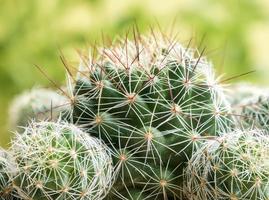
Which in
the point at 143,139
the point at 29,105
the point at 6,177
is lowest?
the point at 6,177

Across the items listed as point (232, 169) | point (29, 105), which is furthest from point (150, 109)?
point (29, 105)

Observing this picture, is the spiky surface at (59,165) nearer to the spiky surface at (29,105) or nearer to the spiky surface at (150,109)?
the spiky surface at (150,109)

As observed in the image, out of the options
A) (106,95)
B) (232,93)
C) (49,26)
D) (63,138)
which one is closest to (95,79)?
(106,95)

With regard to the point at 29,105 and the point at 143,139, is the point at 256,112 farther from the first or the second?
the point at 29,105

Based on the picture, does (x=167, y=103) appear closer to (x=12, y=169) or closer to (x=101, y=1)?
(x=12, y=169)

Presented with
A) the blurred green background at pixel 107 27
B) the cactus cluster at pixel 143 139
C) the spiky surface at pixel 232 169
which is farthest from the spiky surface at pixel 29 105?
the blurred green background at pixel 107 27

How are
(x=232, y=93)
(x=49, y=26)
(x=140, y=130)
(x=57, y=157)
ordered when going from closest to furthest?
(x=57, y=157)
(x=140, y=130)
(x=232, y=93)
(x=49, y=26)
